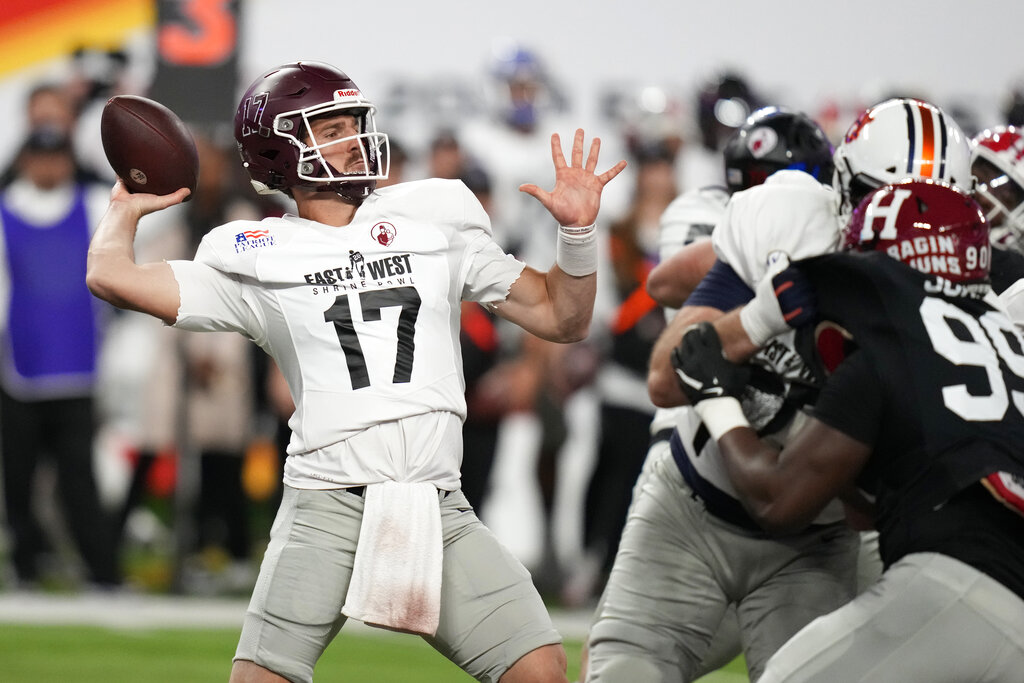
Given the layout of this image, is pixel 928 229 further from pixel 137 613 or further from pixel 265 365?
pixel 265 365

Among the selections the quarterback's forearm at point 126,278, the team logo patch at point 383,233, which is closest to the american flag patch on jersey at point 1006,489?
the team logo patch at point 383,233

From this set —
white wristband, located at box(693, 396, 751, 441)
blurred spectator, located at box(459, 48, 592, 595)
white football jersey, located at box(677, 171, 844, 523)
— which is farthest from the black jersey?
blurred spectator, located at box(459, 48, 592, 595)

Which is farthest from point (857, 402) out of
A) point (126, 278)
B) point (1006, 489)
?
point (126, 278)

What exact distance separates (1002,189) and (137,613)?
4380 mm

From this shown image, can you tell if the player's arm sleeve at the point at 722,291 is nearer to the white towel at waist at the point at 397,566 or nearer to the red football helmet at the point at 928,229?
the red football helmet at the point at 928,229

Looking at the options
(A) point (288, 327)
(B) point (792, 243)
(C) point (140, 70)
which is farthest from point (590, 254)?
(C) point (140, 70)

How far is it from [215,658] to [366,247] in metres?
2.99

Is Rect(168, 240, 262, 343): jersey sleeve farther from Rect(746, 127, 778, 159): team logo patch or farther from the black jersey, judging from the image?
Rect(746, 127, 778, 159): team logo patch

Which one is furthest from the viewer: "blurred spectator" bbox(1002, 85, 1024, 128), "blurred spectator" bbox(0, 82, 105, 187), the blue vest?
"blurred spectator" bbox(0, 82, 105, 187)

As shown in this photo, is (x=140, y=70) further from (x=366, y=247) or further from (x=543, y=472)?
(x=366, y=247)

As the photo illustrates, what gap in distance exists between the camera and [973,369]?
2609 mm

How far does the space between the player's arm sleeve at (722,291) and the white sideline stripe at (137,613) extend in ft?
10.5

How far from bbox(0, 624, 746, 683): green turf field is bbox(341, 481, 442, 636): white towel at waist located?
2.41 metres

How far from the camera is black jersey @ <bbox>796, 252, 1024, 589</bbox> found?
101 inches
